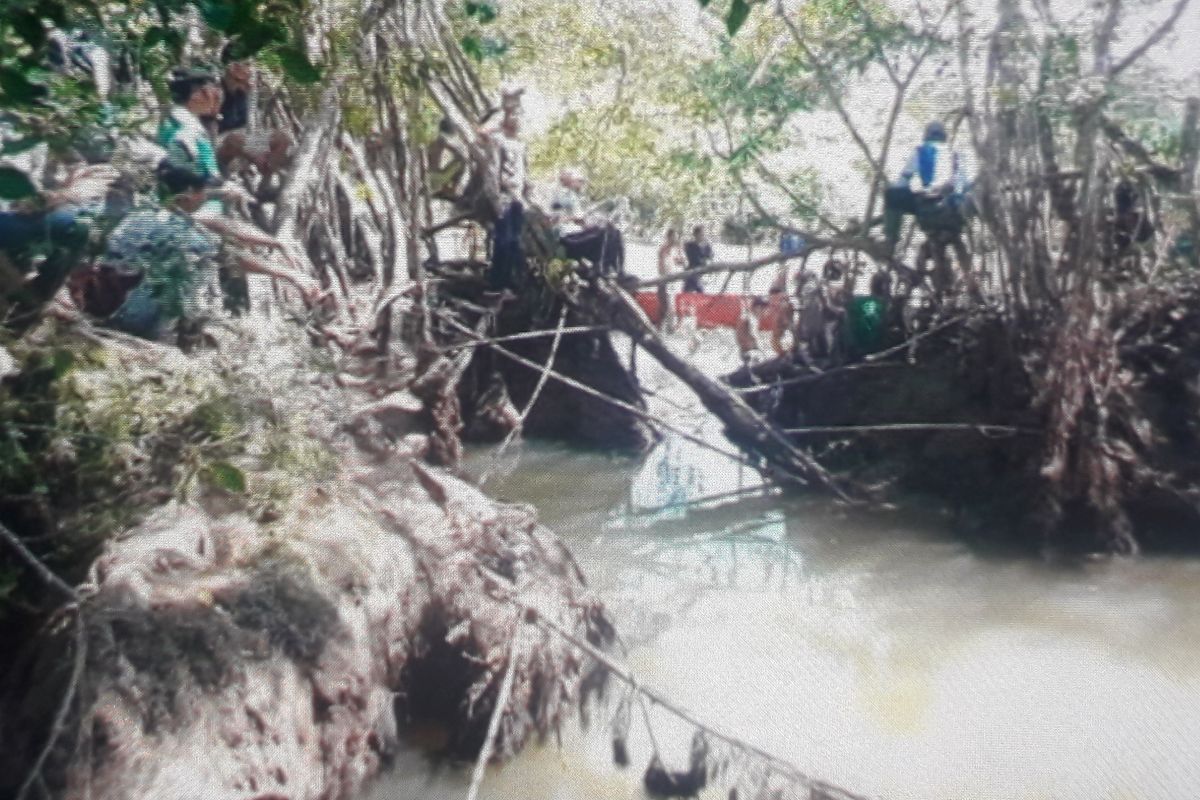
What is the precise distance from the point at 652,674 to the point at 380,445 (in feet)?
5.46

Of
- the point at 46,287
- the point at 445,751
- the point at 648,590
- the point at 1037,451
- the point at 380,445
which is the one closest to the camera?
the point at 46,287

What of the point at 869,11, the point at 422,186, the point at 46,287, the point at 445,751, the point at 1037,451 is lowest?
the point at 445,751

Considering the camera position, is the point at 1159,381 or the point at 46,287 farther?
the point at 1159,381

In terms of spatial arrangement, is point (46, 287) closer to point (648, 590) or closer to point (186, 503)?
point (186, 503)

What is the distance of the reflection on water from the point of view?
4785 mm

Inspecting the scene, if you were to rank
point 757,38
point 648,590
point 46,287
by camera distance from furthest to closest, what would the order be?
point 757,38, point 648,590, point 46,287

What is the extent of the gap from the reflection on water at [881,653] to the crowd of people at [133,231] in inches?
82.9

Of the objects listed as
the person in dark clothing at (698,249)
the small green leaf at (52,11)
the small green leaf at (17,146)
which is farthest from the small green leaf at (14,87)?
the person in dark clothing at (698,249)

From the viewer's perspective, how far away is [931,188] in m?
8.67

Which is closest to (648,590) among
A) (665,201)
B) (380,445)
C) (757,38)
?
(380,445)

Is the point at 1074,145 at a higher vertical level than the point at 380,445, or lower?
higher

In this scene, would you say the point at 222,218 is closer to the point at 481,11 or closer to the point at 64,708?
the point at 481,11

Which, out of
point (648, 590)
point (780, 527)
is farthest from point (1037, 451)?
point (648, 590)

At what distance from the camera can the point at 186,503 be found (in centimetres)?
418
